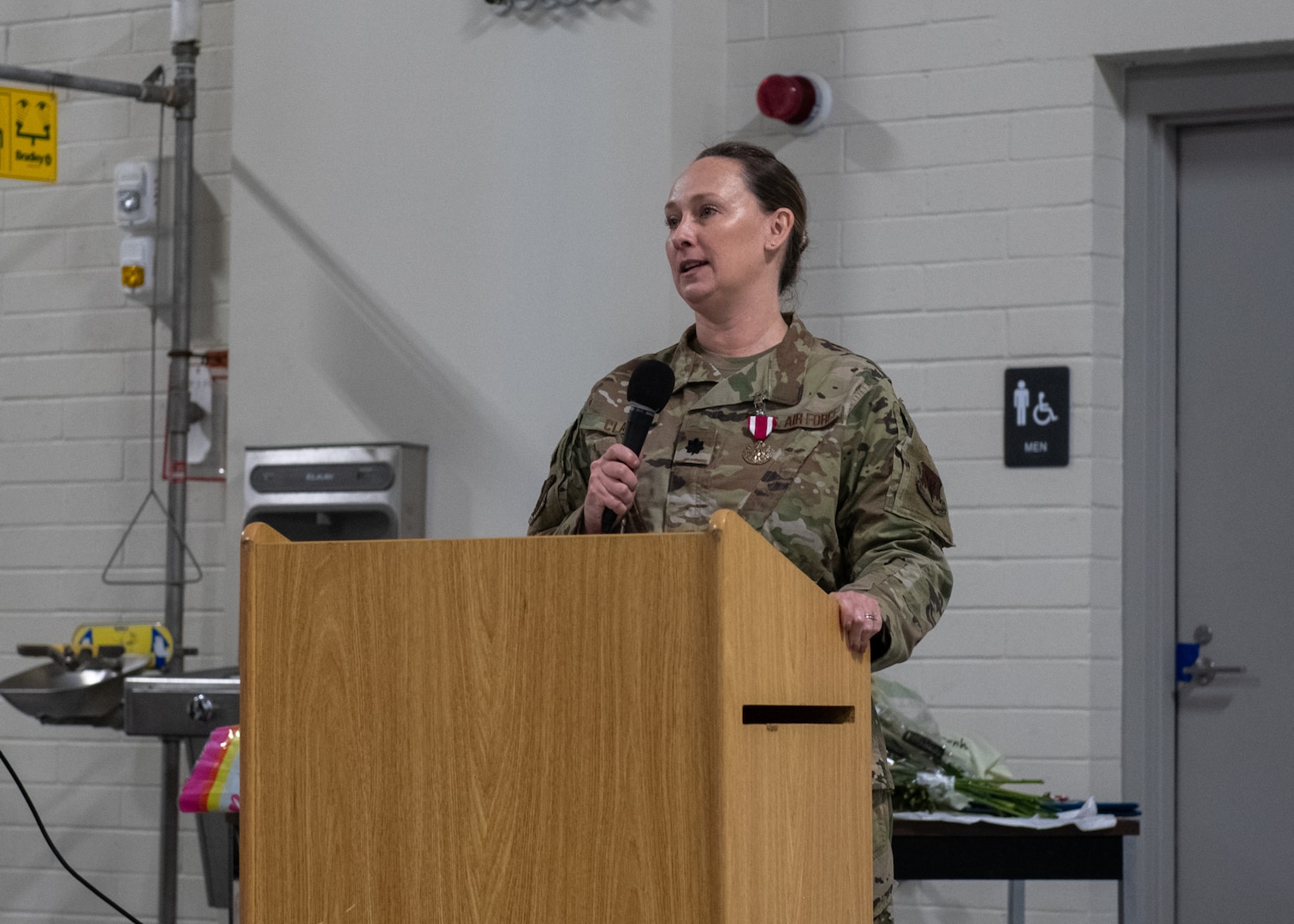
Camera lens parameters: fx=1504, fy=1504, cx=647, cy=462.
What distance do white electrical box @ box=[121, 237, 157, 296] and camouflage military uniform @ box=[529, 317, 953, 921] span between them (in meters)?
2.24

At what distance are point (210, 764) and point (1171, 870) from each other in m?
2.14

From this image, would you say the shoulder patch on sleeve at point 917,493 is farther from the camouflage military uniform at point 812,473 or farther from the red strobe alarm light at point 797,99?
the red strobe alarm light at point 797,99

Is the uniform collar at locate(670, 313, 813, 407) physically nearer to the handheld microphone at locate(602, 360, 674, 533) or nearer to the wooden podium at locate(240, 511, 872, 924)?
the handheld microphone at locate(602, 360, 674, 533)

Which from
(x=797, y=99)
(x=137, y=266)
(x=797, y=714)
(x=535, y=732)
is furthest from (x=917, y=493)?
(x=137, y=266)

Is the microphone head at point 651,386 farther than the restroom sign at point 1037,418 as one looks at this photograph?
Result: No

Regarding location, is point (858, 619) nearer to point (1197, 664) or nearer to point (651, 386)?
point (651, 386)

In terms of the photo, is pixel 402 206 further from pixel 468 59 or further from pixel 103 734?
pixel 103 734

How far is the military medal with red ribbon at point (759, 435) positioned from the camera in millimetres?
1752

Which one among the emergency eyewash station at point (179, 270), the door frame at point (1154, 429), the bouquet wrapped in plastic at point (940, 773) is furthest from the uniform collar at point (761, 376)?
the emergency eyewash station at point (179, 270)

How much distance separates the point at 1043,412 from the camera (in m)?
3.21

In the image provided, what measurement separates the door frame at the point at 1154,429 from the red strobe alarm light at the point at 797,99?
26.4 inches

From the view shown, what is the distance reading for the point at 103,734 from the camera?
12.4 feet

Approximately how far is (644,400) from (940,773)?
127 centimetres

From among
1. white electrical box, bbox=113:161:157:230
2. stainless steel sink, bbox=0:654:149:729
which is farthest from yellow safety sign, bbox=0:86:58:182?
stainless steel sink, bbox=0:654:149:729
